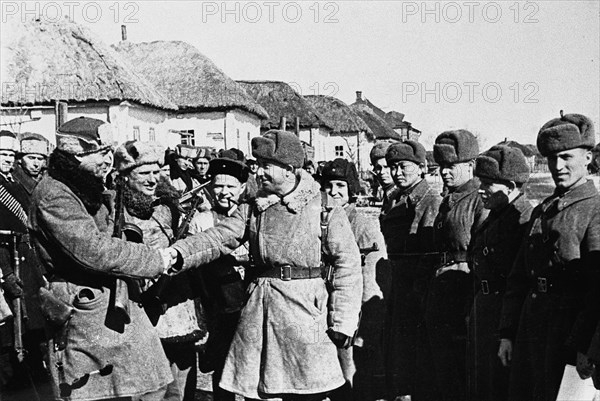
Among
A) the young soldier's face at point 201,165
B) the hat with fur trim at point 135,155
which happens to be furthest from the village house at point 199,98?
the hat with fur trim at point 135,155

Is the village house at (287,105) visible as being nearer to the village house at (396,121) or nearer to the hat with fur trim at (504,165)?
the village house at (396,121)

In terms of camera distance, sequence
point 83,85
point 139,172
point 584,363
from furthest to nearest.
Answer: point 83,85
point 139,172
point 584,363

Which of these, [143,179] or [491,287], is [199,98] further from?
[491,287]

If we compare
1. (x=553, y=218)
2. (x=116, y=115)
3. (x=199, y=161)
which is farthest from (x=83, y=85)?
(x=553, y=218)

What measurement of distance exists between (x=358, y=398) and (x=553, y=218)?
3044mm

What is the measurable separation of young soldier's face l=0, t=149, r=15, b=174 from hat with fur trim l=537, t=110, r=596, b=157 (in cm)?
581

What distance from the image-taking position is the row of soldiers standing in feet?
13.8

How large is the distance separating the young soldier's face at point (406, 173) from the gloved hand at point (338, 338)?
2419 millimetres

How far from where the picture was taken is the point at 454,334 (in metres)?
5.88

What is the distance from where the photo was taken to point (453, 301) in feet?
19.2

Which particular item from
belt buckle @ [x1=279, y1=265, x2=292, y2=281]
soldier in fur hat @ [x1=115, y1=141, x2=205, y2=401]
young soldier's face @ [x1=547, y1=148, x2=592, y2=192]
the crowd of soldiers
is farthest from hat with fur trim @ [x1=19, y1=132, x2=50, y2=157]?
young soldier's face @ [x1=547, y1=148, x2=592, y2=192]

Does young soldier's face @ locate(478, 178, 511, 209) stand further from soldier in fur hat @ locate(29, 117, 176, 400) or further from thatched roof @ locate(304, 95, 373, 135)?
thatched roof @ locate(304, 95, 373, 135)

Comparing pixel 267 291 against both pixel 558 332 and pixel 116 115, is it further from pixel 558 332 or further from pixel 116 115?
pixel 116 115

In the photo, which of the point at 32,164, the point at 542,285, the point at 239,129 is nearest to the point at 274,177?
the point at 542,285
